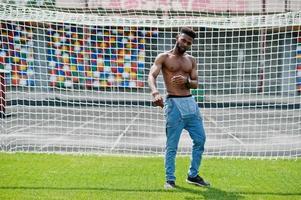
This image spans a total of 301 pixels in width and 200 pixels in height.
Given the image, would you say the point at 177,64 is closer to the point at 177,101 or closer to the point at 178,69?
the point at 178,69

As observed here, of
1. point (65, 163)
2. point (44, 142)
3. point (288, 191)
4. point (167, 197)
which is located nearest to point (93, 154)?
point (65, 163)

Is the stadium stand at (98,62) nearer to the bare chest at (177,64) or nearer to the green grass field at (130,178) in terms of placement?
the green grass field at (130,178)

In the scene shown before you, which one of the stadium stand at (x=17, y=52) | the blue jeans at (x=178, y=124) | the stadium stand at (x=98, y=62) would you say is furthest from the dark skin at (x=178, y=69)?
the stadium stand at (x=98, y=62)

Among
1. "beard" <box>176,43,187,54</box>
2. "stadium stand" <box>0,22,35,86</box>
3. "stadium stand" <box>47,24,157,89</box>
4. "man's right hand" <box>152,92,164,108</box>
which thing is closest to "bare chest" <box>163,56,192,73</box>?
"beard" <box>176,43,187,54</box>

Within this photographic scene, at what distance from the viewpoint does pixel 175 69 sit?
19.2 feet

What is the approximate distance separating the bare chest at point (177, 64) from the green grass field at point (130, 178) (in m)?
1.44

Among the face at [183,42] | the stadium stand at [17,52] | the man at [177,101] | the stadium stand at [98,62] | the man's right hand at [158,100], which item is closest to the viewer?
the man's right hand at [158,100]

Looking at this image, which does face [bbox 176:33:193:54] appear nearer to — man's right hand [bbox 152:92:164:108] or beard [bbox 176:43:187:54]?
beard [bbox 176:43:187:54]

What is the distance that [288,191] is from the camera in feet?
19.3

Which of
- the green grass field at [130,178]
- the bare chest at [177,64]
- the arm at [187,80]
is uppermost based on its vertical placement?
the bare chest at [177,64]

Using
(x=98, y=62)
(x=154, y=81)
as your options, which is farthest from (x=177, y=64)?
(x=98, y=62)

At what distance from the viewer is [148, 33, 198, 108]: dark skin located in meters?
5.71

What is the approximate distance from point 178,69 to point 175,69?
40 mm

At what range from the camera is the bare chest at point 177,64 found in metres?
5.83
